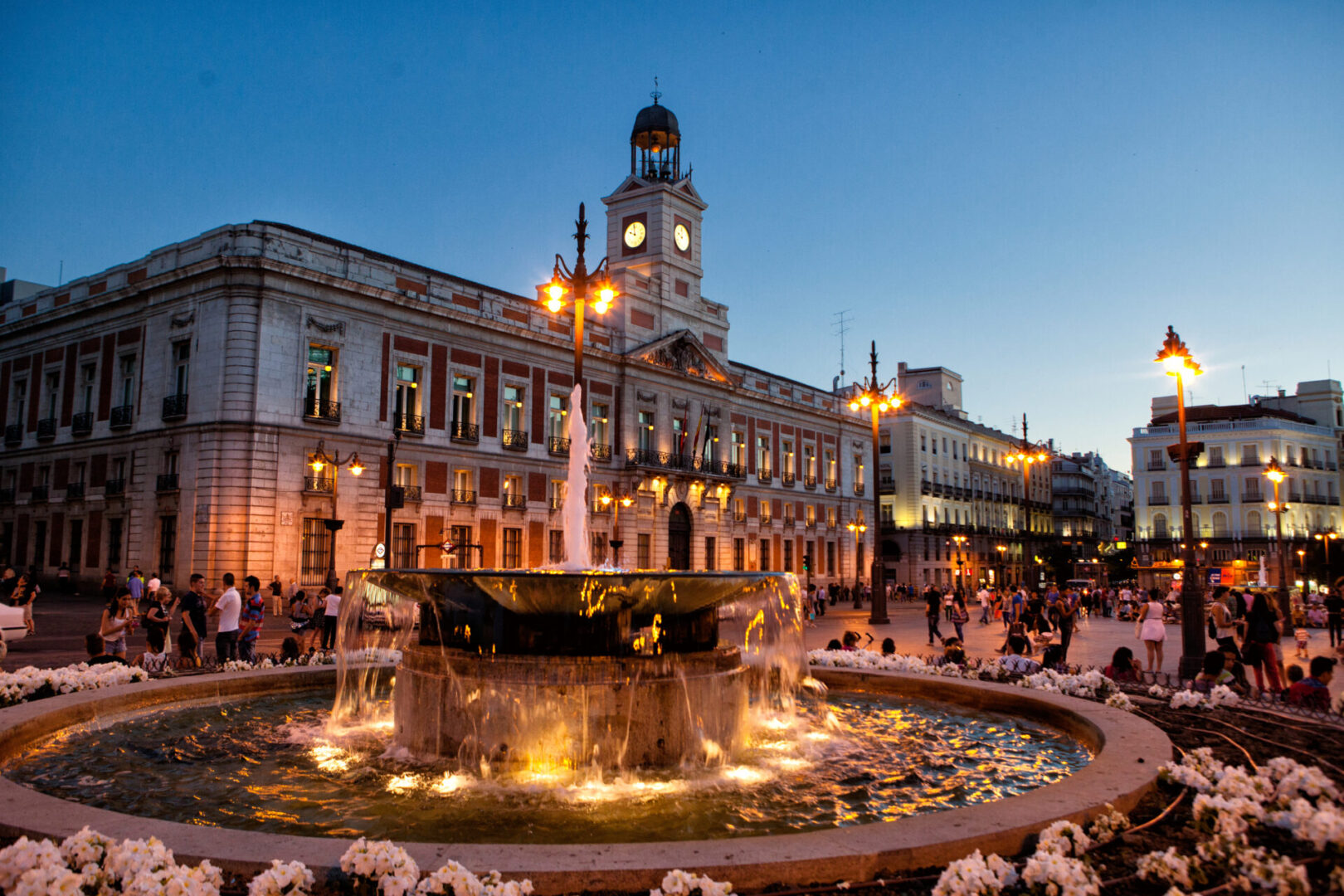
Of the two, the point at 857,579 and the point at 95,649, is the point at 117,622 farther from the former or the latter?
the point at 857,579

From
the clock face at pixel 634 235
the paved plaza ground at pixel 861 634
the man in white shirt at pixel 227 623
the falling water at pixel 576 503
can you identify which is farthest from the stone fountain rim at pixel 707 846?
the clock face at pixel 634 235

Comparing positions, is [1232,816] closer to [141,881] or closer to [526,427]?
[141,881]

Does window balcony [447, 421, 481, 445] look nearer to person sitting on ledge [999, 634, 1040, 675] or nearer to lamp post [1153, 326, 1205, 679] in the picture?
lamp post [1153, 326, 1205, 679]

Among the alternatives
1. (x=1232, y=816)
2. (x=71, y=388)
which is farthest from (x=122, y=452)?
(x=1232, y=816)

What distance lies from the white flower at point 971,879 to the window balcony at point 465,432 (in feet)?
106

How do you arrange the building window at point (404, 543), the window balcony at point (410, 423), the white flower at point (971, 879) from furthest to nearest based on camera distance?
the window balcony at point (410, 423), the building window at point (404, 543), the white flower at point (971, 879)

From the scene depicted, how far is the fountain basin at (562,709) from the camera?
254 inches

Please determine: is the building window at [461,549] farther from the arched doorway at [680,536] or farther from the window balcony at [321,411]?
the arched doorway at [680,536]

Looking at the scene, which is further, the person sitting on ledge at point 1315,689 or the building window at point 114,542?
the building window at point 114,542

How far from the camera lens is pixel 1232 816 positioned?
13.8ft

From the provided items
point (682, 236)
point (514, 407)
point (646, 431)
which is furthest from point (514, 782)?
point (682, 236)

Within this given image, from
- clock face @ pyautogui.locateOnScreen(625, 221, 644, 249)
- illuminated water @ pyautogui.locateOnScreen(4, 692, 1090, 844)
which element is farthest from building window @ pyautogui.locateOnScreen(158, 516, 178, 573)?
clock face @ pyautogui.locateOnScreen(625, 221, 644, 249)

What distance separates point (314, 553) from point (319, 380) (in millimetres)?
5821

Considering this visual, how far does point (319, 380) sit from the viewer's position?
30906 mm
